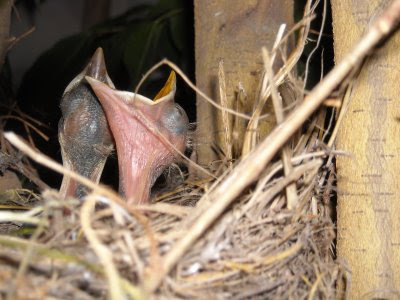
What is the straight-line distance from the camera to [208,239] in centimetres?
43

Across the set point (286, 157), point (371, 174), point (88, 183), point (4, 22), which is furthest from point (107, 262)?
point (4, 22)

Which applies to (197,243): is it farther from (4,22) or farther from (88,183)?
(4,22)

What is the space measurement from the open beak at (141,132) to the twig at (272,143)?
0.69ft

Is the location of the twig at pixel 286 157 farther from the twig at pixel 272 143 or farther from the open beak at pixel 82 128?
the open beak at pixel 82 128

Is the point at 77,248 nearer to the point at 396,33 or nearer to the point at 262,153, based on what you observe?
the point at 262,153

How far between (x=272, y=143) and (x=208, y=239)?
0.09 metres

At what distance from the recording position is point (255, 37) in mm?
787

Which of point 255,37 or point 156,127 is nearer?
point 156,127

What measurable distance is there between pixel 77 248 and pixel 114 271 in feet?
0.22

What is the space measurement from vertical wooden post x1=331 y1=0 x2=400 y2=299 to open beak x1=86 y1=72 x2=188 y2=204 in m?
0.18

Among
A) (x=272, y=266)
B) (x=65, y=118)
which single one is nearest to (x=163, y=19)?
(x=65, y=118)

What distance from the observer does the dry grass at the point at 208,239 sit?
38 centimetres

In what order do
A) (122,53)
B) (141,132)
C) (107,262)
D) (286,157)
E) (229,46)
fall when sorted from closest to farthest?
(107,262) < (286,157) < (141,132) < (229,46) < (122,53)

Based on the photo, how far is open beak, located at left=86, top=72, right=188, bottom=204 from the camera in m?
0.60
